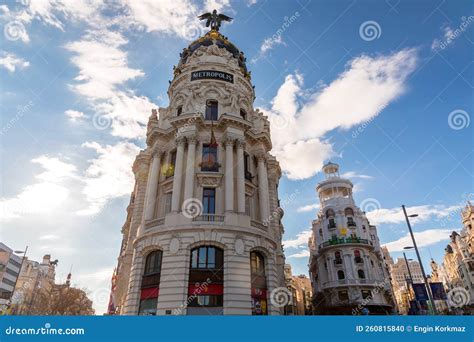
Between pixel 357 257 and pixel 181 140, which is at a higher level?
pixel 181 140

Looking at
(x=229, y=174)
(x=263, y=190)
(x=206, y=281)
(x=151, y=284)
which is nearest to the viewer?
(x=206, y=281)

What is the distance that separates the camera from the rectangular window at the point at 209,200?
1070 inches

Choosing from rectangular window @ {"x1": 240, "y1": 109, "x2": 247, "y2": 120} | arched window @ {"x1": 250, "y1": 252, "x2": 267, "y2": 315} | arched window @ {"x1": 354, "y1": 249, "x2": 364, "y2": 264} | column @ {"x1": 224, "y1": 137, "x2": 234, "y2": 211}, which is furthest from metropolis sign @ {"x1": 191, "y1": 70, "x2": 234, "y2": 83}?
arched window @ {"x1": 354, "y1": 249, "x2": 364, "y2": 264}

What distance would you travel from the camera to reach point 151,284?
79.0 ft

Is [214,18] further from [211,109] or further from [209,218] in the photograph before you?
[209,218]

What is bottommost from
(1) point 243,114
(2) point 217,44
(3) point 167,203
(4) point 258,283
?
(4) point 258,283

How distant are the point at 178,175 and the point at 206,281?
33.6 feet

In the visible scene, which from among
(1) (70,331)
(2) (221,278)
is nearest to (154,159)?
(2) (221,278)

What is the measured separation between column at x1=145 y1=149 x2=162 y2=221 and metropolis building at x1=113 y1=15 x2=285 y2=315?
0.10m

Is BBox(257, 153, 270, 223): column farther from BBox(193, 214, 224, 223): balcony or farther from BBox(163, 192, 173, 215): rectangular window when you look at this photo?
BBox(163, 192, 173, 215): rectangular window

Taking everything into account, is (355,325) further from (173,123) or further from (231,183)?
(173,123)

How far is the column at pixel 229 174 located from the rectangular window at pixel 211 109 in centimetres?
443

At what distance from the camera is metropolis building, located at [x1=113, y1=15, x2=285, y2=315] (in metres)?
23.0

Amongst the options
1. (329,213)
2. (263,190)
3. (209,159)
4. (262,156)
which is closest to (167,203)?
(209,159)
